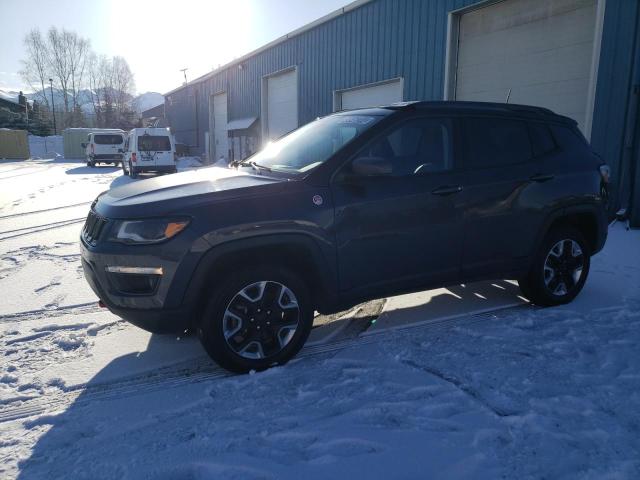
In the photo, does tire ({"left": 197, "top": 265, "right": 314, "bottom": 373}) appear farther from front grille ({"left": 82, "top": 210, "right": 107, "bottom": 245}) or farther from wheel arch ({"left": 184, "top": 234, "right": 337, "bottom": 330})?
front grille ({"left": 82, "top": 210, "right": 107, "bottom": 245})

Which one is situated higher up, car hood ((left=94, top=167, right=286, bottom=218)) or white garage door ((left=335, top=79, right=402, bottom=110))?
white garage door ((left=335, top=79, right=402, bottom=110))

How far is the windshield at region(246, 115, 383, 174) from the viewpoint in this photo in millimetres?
3469

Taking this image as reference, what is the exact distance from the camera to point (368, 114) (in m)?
3.75

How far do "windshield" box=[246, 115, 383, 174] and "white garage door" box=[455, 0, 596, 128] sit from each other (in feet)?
18.7

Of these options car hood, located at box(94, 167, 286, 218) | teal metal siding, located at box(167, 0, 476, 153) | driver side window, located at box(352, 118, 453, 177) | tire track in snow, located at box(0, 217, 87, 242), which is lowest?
tire track in snow, located at box(0, 217, 87, 242)

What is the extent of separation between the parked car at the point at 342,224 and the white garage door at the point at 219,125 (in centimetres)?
2259

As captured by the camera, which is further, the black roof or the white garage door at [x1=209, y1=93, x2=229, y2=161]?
the white garage door at [x1=209, y1=93, x2=229, y2=161]

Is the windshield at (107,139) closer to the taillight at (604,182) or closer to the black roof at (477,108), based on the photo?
the black roof at (477,108)

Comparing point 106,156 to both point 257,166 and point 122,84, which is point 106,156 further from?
point 122,84

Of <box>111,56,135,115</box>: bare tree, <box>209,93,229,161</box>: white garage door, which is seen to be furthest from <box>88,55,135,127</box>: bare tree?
<box>209,93,229,161</box>: white garage door

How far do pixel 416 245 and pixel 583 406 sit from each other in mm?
1429

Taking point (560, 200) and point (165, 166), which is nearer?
point (560, 200)

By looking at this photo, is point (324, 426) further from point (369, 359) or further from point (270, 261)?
point (270, 261)

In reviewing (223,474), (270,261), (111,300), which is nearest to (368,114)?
(270,261)
